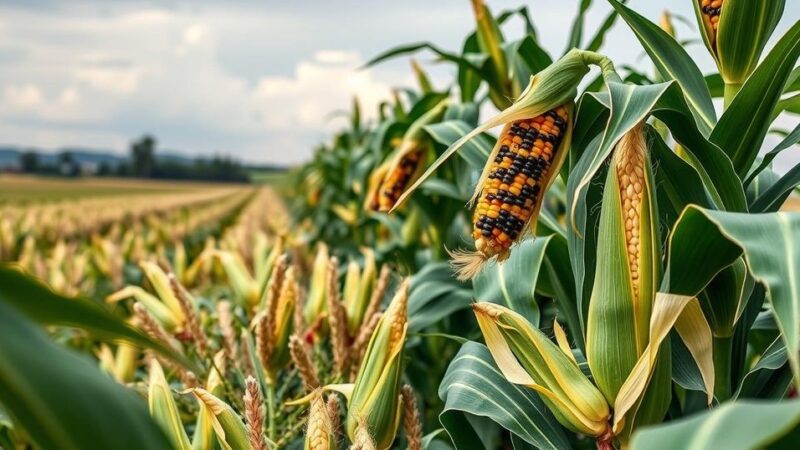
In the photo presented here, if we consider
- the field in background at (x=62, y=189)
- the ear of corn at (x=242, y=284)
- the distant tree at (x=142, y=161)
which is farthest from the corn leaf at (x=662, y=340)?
the distant tree at (x=142, y=161)

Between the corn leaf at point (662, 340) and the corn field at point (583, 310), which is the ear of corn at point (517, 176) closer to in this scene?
the corn field at point (583, 310)

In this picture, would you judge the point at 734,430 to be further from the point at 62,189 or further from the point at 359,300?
the point at 62,189

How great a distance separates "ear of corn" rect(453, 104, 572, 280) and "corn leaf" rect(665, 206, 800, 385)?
0.21m

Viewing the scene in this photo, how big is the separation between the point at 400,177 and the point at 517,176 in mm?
1106

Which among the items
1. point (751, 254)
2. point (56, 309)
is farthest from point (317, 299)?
point (56, 309)

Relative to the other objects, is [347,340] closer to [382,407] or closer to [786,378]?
[382,407]

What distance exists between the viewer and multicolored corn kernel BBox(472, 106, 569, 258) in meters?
1.03

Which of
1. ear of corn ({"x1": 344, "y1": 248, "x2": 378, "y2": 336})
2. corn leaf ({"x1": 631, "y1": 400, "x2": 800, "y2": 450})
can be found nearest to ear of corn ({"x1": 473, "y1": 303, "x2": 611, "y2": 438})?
corn leaf ({"x1": 631, "y1": 400, "x2": 800, "y2": 450})

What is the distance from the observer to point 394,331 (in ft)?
4.02

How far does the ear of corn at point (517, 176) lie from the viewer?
1.04 m

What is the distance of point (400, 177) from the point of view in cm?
213

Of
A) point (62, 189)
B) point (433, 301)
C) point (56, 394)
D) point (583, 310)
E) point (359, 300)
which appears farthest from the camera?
point (62, 189)

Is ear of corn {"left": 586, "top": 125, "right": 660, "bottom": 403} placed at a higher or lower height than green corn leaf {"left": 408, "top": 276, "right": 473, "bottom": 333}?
higher

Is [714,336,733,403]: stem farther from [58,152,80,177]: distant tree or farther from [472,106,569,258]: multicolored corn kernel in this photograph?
[58,152,80,177]: distant tree
